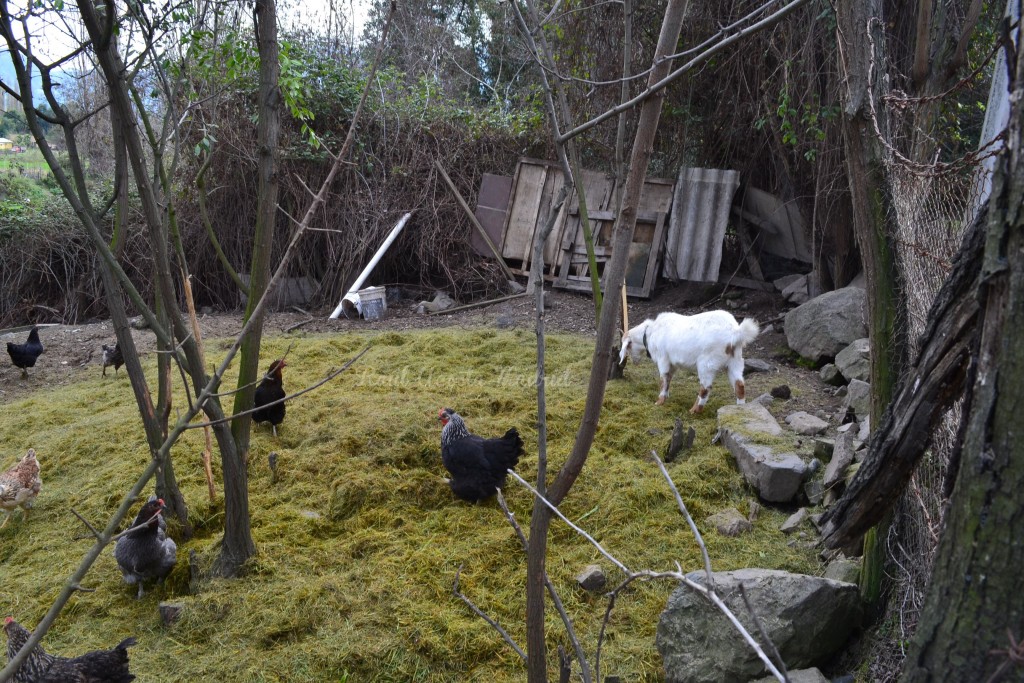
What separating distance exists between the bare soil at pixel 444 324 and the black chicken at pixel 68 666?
491cm

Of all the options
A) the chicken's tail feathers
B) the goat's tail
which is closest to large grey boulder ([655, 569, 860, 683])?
the chicken's tail feathers

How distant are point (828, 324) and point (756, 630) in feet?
15.8

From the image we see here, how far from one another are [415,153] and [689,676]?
9257 millimetres

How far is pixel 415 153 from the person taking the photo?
1080 centimetres

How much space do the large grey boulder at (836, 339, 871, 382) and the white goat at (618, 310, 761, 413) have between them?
1111mm

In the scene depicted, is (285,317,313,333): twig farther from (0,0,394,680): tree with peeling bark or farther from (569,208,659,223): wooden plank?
(0,0,394,680): tree with peeling bark

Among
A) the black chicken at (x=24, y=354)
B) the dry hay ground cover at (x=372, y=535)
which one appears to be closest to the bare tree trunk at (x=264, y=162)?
the dry hay ground cover at (x=372, y=535)

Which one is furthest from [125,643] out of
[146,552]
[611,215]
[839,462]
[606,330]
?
[611,215]

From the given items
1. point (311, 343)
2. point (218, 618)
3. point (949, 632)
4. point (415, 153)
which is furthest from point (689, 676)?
point (415, 153)

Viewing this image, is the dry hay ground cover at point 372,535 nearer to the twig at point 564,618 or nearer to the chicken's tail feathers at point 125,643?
the chicken's tail feathers at point 125,643

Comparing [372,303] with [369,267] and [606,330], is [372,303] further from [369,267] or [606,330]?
[606,330]

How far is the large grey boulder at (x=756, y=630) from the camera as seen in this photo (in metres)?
2.84

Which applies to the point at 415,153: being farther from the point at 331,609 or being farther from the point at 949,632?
the point at 949,632

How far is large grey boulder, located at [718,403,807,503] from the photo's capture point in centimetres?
446
